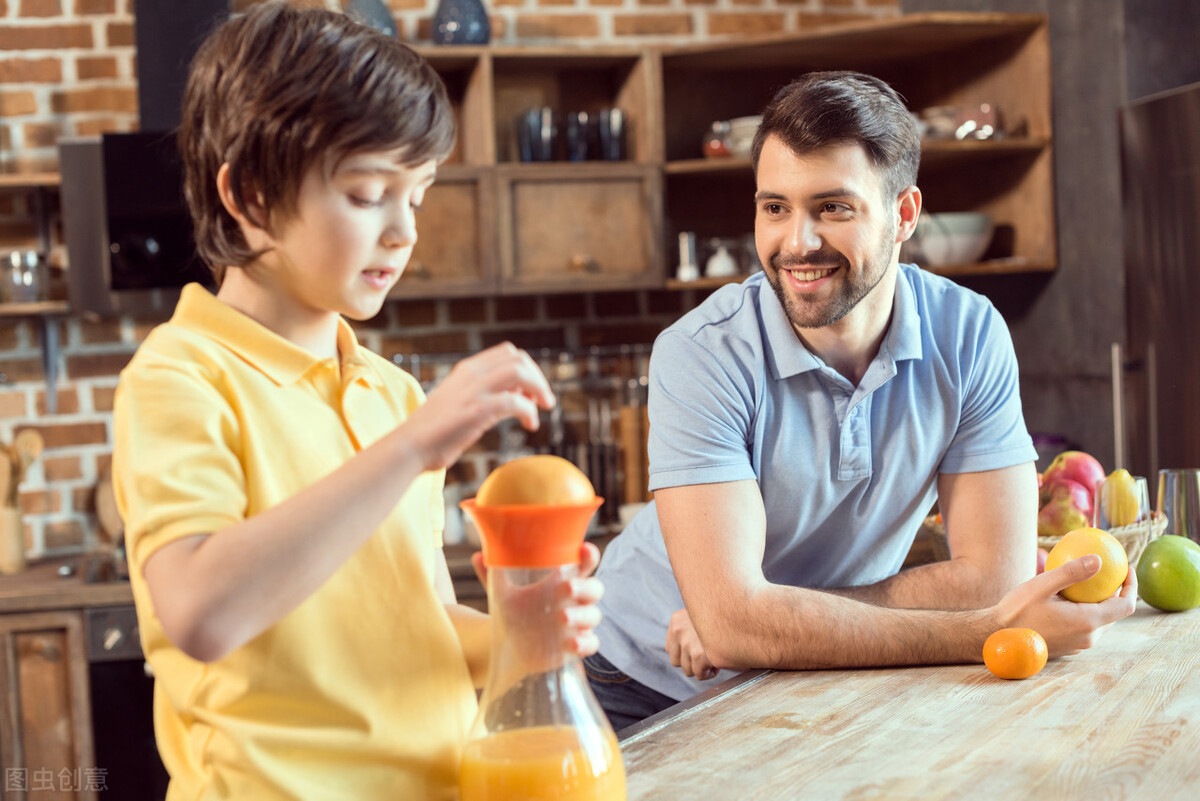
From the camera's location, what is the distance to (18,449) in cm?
302

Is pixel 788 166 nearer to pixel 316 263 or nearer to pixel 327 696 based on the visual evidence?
pixel 316 263

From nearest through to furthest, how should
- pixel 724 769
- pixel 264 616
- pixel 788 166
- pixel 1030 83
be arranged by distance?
pixel 264 616
pixel 724 769
pixel 788 166
pixel 1030 83

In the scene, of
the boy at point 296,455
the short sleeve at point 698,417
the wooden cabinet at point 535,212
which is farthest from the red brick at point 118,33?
the boy at point 296,455

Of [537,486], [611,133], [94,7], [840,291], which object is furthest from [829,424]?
[94,7]

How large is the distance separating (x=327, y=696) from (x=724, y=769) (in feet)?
1.25

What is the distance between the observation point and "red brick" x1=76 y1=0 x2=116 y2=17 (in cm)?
314

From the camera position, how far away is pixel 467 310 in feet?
11.0

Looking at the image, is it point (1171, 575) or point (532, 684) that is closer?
point (532, 684)

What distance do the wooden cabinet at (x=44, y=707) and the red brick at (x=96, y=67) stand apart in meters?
1.49

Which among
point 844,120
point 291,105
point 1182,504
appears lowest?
point 1182,504

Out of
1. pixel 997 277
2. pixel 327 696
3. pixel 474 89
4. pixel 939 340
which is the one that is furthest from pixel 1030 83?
pixel 327 696

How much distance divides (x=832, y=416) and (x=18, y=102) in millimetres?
2630

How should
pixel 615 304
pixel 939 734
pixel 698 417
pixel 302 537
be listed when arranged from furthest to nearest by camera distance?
pixel 615 304, pixel 698 417, pixel 939 734, pixel 302 537

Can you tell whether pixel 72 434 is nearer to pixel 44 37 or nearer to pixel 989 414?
pixel 44 37
